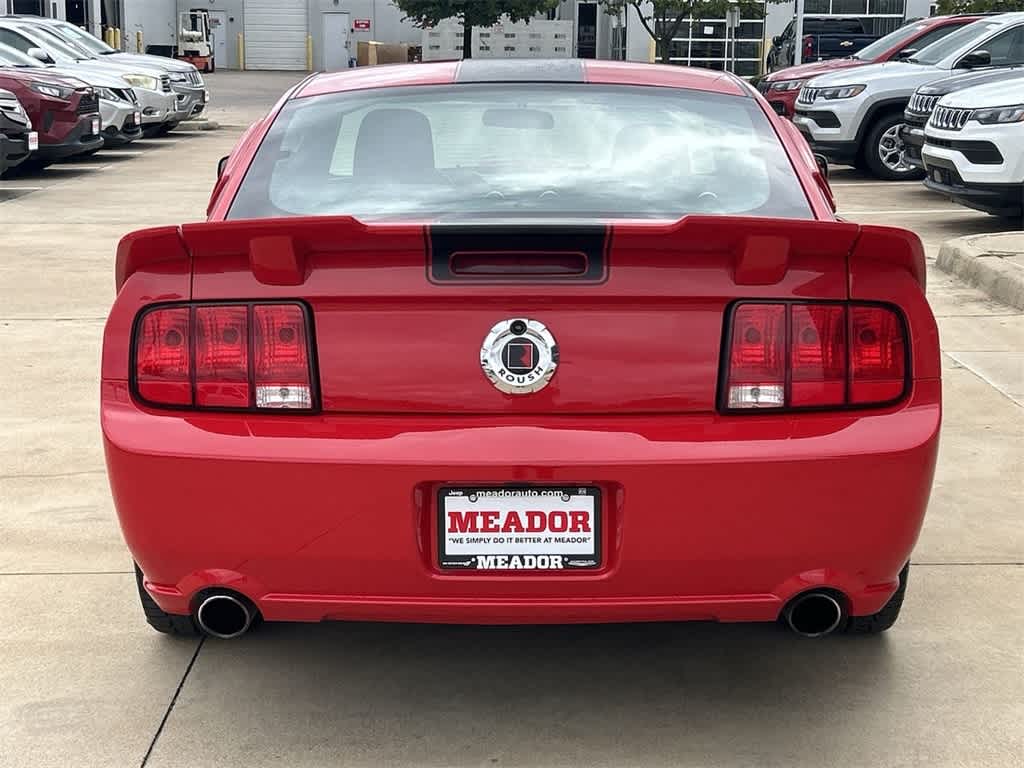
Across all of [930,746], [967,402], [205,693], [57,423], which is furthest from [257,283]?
[967,402]

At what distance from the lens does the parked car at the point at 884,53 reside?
1900 centimetres

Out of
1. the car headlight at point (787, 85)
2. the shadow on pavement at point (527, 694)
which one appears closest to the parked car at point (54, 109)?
the car headlight at point (787, 85)

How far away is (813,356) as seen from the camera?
3.26 m

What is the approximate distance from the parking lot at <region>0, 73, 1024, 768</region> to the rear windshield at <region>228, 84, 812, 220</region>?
3.74 feet

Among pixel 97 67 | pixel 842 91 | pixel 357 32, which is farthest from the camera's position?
pixel 357 32

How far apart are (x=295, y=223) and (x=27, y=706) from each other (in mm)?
1414

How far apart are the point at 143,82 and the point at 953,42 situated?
11.5m

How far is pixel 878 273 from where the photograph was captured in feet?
10.8

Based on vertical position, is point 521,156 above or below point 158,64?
above

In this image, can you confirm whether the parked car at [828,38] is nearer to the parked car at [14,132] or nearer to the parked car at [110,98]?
the parked car at [110,98]

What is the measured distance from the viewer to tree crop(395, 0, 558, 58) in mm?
54469

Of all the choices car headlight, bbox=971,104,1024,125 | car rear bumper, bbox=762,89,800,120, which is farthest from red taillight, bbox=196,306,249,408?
car rear bumper, bbox=762,89,800,120

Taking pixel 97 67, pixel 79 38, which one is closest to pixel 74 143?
pixel 97 67

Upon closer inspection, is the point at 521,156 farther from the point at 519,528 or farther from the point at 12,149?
the point at 12,149
